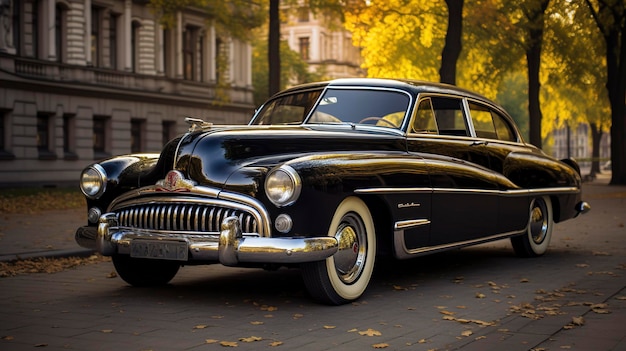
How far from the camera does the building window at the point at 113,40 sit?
134ft

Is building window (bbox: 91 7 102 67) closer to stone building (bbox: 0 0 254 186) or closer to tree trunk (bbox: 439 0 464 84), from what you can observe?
stone building (bbox: 0 0 254 186)

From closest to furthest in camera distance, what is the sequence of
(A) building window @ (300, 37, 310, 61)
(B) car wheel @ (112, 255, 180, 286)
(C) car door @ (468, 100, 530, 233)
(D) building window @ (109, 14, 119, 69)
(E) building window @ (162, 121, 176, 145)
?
(B) car wheel @ (112, 255, 180, 286) → (C) car door @ (468, 100, 530, 233) → (D) building window @ (109, 14, 119, 69) → (E) building window @ (162, 121, 176, 145) → (A) building window @ (300, 37, 310, 61)

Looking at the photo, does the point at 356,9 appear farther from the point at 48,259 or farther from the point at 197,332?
the point at 197,332

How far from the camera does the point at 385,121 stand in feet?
26.8

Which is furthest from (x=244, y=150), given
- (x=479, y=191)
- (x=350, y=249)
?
(x=479, y=191)

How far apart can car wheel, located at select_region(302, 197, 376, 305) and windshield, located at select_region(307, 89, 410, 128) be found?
1251 mm

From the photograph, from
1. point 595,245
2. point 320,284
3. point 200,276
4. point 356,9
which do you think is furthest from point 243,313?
point 356,9

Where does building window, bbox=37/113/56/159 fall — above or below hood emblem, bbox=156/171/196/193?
above

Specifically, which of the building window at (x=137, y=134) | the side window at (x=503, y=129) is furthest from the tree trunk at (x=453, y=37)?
the building window at (x=137, y=134)

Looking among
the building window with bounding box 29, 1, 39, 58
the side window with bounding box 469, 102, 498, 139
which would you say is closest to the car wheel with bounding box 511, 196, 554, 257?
the side window with bounding box 469, 102, 498, 139

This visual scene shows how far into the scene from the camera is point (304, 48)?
94.9 meters

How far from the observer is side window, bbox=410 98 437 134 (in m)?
8.25

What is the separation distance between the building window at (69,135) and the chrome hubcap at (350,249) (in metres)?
31.9

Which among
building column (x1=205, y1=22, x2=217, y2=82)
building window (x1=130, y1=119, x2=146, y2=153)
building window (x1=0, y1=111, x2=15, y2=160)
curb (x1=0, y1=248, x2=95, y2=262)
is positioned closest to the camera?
curb (x1=0, y1=248, x2=95, y2=262)
